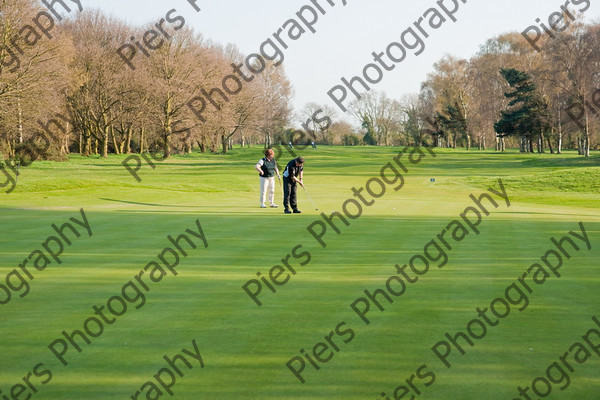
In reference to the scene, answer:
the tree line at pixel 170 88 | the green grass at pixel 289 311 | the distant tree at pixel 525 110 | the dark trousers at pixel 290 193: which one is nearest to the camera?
the green grass at pixel 289 311

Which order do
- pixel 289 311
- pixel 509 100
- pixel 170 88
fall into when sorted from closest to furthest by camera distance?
pixel 289 311, pixel 170 88, pixel 509 100

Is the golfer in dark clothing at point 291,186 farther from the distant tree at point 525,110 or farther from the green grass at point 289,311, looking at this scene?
the distant tree at point 525,110

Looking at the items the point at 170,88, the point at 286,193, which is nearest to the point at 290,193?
the point at 286,193

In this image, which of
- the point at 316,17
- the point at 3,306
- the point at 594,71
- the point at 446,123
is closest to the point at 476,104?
the point at 446,123

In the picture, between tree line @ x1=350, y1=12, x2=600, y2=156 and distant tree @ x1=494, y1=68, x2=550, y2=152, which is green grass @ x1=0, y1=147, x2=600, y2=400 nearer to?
tree line @ x1=350, y1=12, x2=600, y2=156

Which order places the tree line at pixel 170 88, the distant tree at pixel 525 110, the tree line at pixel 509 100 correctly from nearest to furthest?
the tree line at pixel 170 88 < the tree line at pixel 509 100 < the distant tree at pixel 525 110

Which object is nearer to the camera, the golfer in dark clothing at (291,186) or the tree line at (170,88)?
the golfer in dark clothing at (291,186)

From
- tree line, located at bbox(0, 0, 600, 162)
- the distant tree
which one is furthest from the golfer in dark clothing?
the distant tree

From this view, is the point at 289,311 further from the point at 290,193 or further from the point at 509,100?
the point at 509,100

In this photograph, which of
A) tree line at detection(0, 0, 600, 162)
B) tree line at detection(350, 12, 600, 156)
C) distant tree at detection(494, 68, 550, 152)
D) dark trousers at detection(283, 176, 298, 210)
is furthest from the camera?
distant tree at detection(494, 68, 550, 152)

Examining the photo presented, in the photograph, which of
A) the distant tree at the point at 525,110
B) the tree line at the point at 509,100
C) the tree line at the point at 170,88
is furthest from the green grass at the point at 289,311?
the distant tree at the point at 525,110

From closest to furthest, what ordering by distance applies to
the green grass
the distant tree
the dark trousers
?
1. the green grass
2. the dark trousers
3. the distant tree

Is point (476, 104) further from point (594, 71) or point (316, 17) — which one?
point (316, 17)

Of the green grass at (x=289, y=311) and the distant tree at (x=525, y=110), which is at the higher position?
Result: the distant tree at (x=525, y=110)
